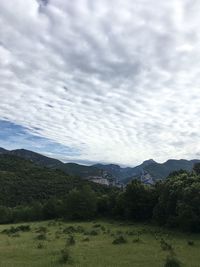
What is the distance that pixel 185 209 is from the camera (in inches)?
1987

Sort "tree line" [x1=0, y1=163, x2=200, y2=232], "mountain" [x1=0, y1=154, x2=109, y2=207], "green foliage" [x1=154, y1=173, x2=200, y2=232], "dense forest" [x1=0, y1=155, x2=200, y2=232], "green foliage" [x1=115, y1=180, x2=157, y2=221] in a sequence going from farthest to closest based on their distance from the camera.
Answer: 1. "mountain" [x1=0, y1=154, x2=109, y2=207]
2. "green foliage" [x1=115, y1=180, x2=157, y2=221]
3. "dense forest" [x1=0, y1=155, x2=200, y2=232]
4. "tree line" [x1=0, y1=163, x2=200, y2=232]
5. "green foliage" [x1=154, y1=173, x2=200, y2=232]

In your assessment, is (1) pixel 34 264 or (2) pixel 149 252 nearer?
(1) pixel 34 264

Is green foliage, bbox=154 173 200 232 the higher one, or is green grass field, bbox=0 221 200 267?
green foliage, bbox=154 173 200 232

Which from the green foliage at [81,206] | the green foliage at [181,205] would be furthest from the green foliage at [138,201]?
the green foliage at [81,206]

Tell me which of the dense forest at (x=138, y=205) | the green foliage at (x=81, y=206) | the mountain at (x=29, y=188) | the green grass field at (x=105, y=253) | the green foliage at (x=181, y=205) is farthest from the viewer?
the mountain at (x=29, y=188)

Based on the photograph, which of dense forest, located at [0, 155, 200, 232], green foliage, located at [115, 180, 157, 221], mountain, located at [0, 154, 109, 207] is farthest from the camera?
mountain, located at [0, 154, 109, 207]

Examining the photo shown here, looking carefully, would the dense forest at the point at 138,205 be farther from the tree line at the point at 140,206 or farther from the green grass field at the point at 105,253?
the green grass field at the point at 105,253

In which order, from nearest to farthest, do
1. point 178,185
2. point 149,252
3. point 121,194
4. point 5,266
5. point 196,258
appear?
point 5,266 → point 196,258 → point 149,252 → point 178,185 → point 121,194

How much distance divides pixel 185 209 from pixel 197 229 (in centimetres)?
311

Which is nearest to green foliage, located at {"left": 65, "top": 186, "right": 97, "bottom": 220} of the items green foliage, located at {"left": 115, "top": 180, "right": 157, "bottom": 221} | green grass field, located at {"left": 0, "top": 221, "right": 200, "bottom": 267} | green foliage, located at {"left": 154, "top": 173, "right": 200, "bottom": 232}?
green foliage, located at {"left": 115, "top": 180, "right": 157, "bottom": 221}

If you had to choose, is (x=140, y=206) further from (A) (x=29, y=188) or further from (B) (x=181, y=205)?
(A) (x=29, y=188)

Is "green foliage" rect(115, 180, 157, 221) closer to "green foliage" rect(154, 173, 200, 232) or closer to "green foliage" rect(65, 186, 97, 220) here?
"green foliage" rect(154, 173, 200, 232)

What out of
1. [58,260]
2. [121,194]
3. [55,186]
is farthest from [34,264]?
[55,186]

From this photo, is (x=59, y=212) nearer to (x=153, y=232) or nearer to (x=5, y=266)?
(x=153, y=232)
